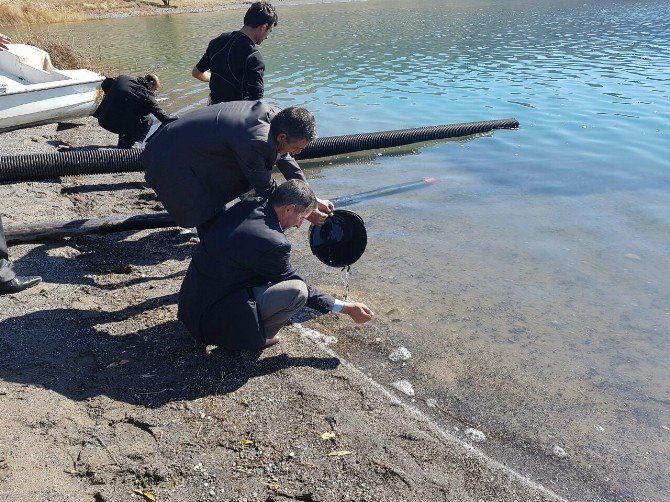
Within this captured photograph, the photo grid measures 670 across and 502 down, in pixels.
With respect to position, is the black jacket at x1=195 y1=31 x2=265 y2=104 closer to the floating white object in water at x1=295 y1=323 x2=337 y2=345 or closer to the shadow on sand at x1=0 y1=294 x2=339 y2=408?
the floating white object in water at x1=295 y1=323 x2=337 y2=345

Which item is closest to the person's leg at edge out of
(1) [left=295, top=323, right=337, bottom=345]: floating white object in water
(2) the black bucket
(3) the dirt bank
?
(1) [left=295, top=323, right=337, bottom=345]: floating white object in water

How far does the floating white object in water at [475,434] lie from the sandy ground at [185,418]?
17 cm

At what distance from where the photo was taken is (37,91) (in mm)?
11688

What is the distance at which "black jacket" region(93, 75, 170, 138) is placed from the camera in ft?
29.9

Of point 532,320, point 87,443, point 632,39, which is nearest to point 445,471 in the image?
point 87,443

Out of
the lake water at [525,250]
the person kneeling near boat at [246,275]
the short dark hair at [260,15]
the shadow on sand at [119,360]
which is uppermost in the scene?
the short dark hair at [260,15]

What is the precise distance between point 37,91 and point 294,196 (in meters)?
9.11

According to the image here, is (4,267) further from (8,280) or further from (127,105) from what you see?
(127,105)

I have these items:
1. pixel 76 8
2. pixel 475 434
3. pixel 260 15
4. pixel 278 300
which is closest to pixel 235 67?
pixel 260 15

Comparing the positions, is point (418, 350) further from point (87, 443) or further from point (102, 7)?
point (102, 7)

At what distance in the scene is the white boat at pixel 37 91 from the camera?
11508 mm

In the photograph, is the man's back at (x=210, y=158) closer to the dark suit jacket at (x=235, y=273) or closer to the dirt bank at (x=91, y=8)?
the dark suit jacket at (x=235, y=273)

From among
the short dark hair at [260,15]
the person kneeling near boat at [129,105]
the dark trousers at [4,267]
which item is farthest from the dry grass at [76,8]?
the dark trousers at [4,267]

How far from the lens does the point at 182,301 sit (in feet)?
15.5
